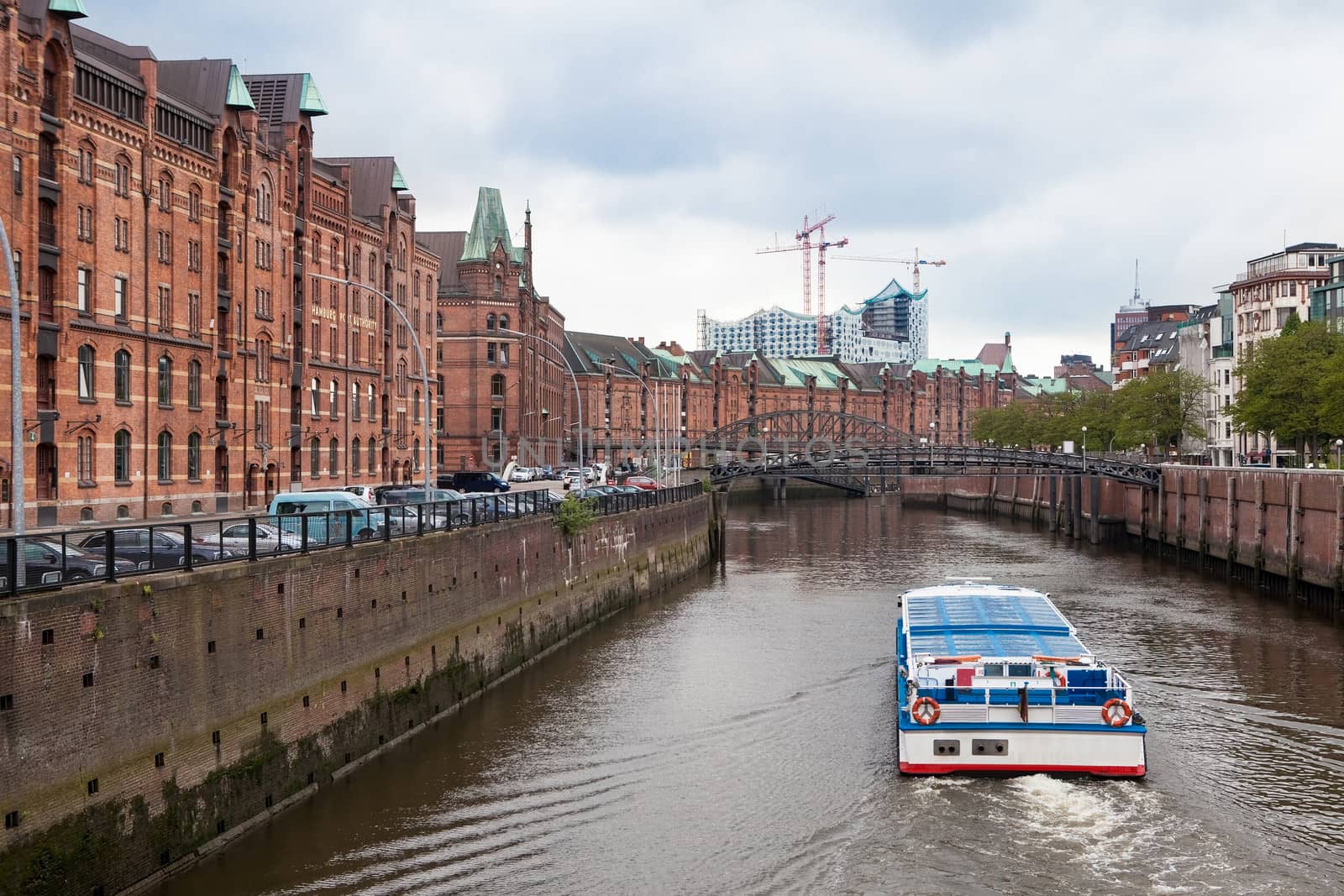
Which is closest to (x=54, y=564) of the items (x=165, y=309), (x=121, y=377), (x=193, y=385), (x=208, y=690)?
(x=208, y=690)

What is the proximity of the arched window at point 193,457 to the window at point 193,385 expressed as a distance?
1194 mm

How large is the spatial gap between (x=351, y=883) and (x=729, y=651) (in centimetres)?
2321

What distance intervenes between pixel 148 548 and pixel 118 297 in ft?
92.1

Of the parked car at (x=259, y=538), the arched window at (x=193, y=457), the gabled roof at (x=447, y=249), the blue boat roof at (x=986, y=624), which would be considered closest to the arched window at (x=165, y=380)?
the arched window at (x=193, y=457)

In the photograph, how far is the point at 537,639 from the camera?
4266 centimetres

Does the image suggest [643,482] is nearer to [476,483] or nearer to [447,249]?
[476,483]

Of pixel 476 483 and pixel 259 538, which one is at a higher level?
pixel 259 538

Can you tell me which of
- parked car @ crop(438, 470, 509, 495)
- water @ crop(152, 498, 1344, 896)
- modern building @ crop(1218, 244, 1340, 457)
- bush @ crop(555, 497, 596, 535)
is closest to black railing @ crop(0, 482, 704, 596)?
water @ crop(152, 498, 1344, 896)

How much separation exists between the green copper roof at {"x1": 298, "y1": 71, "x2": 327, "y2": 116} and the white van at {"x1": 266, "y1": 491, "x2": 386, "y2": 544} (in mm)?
30594

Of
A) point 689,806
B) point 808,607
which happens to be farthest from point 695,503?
point 689,806

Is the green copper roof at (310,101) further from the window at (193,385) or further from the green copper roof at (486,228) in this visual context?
the green copper roof at (486,228)

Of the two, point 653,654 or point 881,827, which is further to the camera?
point 653,654

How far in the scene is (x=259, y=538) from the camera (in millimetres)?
26219

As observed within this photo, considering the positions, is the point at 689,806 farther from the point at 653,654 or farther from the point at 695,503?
the point at 695,503
